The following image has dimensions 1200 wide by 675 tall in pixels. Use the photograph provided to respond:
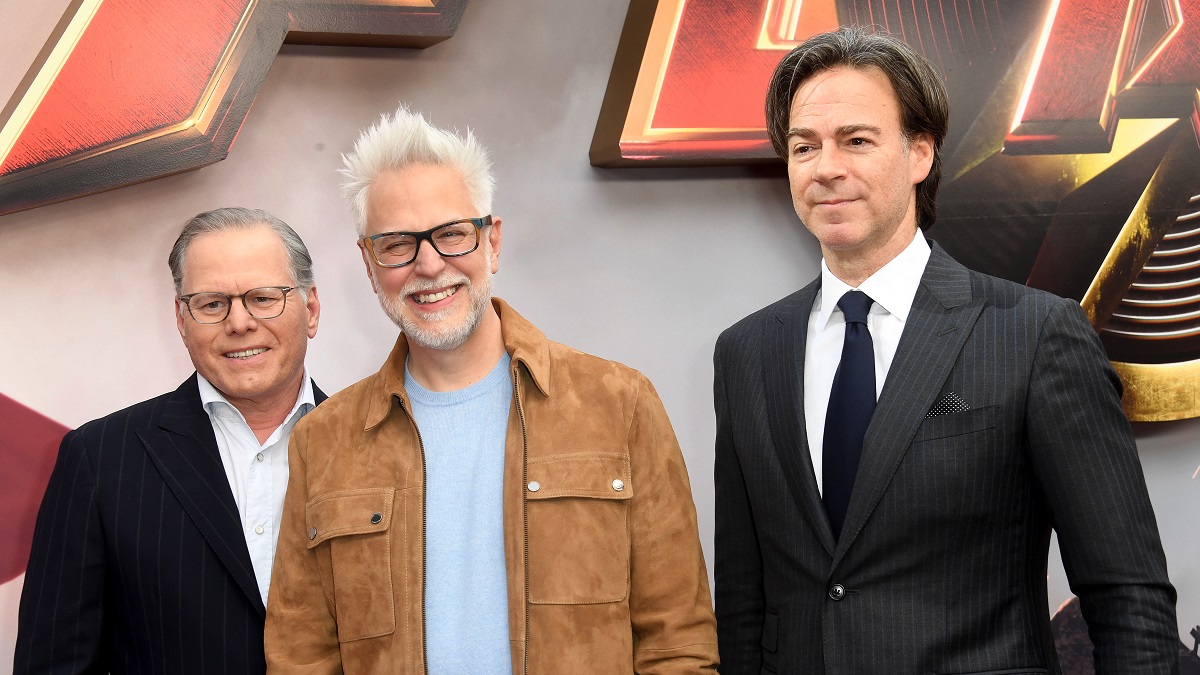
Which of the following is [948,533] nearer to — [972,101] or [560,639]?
[560,639]

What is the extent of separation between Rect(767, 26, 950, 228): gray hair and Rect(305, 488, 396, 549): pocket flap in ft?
3.55

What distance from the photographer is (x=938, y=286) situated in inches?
74.7

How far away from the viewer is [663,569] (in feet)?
6.31

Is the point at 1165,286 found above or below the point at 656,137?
below

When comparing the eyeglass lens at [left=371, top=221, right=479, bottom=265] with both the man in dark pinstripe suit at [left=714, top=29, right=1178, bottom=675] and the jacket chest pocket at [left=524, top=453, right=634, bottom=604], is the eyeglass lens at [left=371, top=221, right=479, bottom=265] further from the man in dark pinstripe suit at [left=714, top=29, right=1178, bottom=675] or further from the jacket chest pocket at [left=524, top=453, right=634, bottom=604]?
the man in dark pinstripe suit at [left=714, top=29, right=1178, bottom=675]

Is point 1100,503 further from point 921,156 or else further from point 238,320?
point 238,320

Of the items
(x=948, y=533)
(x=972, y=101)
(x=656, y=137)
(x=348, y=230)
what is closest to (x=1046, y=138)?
(x=972, y=101)

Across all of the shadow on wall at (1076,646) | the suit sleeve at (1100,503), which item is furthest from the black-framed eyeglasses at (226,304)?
the shadow on wall at (1076,646)

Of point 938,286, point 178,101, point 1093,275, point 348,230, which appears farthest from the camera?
point 1093,275

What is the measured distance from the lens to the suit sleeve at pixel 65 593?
2078mm

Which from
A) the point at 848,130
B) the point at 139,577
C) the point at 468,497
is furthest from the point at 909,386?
the point at 139,577

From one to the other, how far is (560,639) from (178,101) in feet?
5.32

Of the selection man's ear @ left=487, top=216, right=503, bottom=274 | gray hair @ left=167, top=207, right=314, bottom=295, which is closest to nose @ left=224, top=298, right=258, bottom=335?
gray hair @ left=167, top=207, right=314, bottom=295

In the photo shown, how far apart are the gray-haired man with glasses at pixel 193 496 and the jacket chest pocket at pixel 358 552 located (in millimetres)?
250
